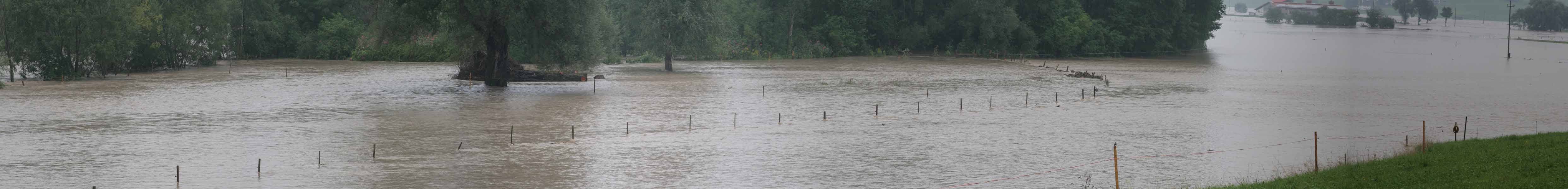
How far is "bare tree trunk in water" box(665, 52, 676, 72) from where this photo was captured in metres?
61.8

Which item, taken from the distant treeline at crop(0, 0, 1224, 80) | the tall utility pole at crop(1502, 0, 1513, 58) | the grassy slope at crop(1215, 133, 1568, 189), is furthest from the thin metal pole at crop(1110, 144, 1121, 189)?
the tall utility pole at crop(1502, 0, 1513, 58)

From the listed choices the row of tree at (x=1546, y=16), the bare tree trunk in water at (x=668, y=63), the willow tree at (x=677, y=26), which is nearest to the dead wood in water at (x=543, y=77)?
the willow tree at (x=677, y=26)

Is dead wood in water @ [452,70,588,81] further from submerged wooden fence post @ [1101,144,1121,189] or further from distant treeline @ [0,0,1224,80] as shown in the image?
submerged wooden fence post @ [1101,144,1121,189]

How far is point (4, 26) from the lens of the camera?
47.8 m

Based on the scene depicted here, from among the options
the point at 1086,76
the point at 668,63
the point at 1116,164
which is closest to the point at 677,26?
the point at 668,63

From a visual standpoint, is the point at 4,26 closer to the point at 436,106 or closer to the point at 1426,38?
the point at 436,106

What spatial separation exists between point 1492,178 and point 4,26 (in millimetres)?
48361

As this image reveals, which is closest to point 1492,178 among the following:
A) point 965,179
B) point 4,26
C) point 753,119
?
point 965,179

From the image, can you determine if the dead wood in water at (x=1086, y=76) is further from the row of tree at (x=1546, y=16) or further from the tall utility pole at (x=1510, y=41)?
the row of tree at (x=1546, y=16)

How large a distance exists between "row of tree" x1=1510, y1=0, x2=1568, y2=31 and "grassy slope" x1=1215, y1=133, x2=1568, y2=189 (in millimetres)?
177096

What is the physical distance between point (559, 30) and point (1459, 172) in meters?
32.3

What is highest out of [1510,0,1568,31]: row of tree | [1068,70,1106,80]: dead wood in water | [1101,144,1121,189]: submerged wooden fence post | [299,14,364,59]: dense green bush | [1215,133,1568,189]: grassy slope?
[1510,0,1568,31]: row of tree

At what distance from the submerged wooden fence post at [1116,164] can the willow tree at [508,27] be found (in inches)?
916

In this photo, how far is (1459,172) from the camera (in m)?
20.1
